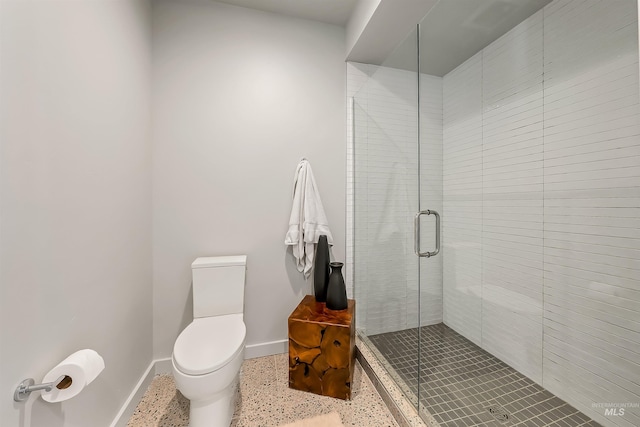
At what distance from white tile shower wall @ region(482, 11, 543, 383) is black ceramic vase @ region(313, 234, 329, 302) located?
101 cm

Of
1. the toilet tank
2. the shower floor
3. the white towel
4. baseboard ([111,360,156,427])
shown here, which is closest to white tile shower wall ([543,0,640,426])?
the shower floor

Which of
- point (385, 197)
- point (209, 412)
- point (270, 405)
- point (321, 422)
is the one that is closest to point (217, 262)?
point (209, 412)

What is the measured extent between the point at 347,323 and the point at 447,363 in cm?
63

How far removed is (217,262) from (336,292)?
83 centimetres

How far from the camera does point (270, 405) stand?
4.76 ft

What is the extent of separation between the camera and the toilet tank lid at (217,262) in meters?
1.67

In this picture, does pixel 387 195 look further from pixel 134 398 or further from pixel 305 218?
pixel 134 398

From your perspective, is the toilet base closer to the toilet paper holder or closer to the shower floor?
the toilet paper holder

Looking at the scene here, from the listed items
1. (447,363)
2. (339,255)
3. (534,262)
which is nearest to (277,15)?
(339,255)

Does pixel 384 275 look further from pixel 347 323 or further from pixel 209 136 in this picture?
pixel 209 136

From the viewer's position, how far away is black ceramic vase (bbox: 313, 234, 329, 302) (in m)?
1.81

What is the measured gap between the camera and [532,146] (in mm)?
1403

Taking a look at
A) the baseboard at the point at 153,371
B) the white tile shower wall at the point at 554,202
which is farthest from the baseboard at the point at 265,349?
the white tile shower wall at the point at 554,202

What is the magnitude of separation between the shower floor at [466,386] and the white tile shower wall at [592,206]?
0.11m
